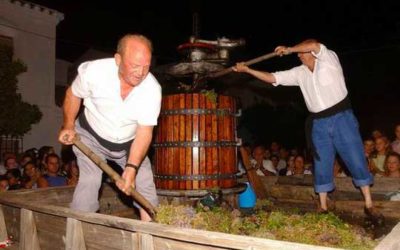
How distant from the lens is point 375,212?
14.8 ft

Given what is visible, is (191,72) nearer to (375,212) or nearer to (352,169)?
(352,169)

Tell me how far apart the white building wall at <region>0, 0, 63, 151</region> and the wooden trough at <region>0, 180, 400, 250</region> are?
11.5 meters

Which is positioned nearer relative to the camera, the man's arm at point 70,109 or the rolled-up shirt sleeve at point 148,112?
the rolled-up shirt sleeve at point 148,112

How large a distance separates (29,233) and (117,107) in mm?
1477

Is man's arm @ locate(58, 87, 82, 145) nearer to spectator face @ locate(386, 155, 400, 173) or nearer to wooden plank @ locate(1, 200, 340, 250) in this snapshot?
wooden plank @ locate(1, 200, 340, 250)

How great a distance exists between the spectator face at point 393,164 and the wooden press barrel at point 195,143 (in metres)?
3.17

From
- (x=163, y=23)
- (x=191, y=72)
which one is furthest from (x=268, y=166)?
(x=163, y=23)

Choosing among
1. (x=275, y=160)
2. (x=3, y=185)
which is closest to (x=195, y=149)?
(x=3, y=185)

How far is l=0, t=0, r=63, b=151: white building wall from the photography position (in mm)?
14828

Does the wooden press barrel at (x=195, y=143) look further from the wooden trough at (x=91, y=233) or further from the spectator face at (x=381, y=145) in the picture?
the spectator face at (x=381, y=145)

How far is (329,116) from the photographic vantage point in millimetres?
4664

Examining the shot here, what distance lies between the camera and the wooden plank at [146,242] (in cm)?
254

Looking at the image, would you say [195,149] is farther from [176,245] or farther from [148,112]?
[176,245]

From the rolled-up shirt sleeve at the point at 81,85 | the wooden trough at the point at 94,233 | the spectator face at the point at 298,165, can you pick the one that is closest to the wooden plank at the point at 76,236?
the wooden trough at the point at 94,233
